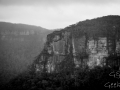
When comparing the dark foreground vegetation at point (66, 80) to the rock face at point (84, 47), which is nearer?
the dark foreground vegetation at point (66, 80)

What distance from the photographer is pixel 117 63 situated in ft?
91.1

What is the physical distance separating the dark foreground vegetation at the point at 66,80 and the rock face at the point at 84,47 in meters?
2.04

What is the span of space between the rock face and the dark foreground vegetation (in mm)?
2043

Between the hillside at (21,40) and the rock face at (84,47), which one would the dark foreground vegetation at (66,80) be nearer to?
the rock face at (84,47)

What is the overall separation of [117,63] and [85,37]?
8069mm

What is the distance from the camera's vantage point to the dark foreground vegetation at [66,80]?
24469 millimetres

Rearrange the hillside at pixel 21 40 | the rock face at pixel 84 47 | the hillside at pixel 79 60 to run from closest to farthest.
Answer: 1. the hillside at pixel 79 60
2. the rock face at pixel 84 47
3. the hillside at pixel 21 40

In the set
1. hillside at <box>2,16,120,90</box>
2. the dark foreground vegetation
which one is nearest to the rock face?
hillside at <box>2,16,120,90</box>

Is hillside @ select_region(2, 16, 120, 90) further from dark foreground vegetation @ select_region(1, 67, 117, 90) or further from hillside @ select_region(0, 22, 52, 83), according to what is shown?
hillside @ select_region(0, 22, 52, 83)

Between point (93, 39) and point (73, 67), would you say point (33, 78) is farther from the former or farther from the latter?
point (93, 39)

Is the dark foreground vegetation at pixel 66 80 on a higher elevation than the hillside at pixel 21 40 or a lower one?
lower

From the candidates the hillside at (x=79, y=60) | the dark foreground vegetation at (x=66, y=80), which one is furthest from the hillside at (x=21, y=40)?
the dark foreground vegetation at (x=66, y=80)

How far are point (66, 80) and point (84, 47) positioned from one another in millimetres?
8017

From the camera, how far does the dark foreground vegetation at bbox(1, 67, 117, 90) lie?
80.3ft
